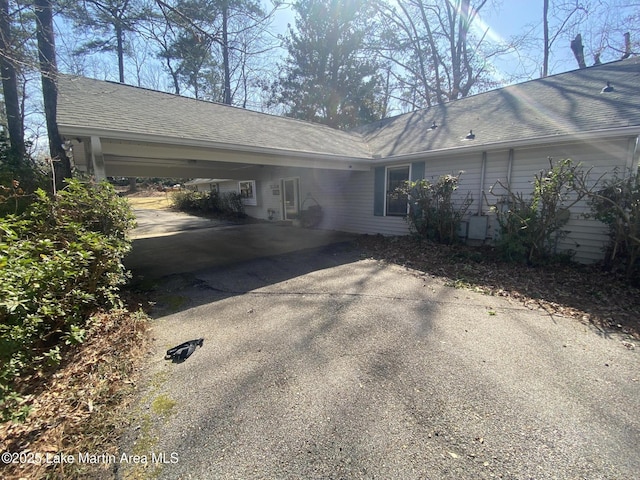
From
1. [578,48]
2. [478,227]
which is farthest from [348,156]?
[578,48]

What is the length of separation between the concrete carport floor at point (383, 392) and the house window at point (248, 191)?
35.6ft

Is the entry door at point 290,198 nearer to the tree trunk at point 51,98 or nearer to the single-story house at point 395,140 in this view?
the single-story house at point 395,140

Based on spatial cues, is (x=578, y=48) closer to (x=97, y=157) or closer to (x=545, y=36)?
(x=545, y=36)

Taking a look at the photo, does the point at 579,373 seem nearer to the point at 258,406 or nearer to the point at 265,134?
the point at 258,406

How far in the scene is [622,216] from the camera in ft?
14.6

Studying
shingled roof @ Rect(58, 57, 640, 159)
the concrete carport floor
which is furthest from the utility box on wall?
the concrete carport floor

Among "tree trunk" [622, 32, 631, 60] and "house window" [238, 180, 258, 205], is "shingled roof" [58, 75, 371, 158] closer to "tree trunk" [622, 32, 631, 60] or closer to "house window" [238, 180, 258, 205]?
"house window" [238, 180, 258, 205]

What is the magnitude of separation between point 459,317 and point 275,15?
5.74m

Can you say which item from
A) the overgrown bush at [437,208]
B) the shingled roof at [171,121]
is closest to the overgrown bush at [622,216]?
the overgrown bush at [437,208]

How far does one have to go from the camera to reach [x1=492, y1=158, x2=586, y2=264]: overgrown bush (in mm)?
4945

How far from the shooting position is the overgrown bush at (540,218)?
4.95 metres

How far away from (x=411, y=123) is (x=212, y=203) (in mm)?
12252

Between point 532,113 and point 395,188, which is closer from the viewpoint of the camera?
point 532,113

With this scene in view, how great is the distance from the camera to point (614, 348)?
3.02 metres
